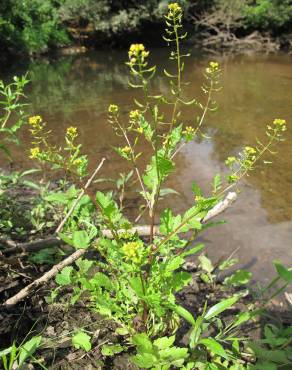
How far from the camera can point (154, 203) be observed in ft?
4.97

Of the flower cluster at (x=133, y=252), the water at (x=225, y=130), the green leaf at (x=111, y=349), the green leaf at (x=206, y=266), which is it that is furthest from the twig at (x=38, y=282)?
the water at (x=225, y=130)

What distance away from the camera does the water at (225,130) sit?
303 cm

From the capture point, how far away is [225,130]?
540 cm

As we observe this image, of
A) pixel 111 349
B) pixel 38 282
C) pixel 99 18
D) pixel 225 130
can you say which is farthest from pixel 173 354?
pixel 99 18

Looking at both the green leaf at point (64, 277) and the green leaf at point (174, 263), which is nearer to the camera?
the green leaf at point (174, 263)

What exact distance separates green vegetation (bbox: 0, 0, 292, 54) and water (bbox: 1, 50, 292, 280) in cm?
337

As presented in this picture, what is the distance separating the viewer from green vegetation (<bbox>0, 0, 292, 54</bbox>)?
47.0 ft

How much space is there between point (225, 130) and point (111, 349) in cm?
416

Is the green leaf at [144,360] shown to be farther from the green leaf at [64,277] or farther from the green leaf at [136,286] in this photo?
the green leaf at [64,277]

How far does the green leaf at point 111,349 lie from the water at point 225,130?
127 cm

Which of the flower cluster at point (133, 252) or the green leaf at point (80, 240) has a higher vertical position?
the flower cluster at point (133, 252)

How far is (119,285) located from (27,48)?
13855 millimetres

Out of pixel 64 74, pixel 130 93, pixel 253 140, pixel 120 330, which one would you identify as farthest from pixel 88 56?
pixel 120 330

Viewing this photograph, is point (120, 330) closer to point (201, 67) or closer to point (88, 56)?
point (201, 67)
